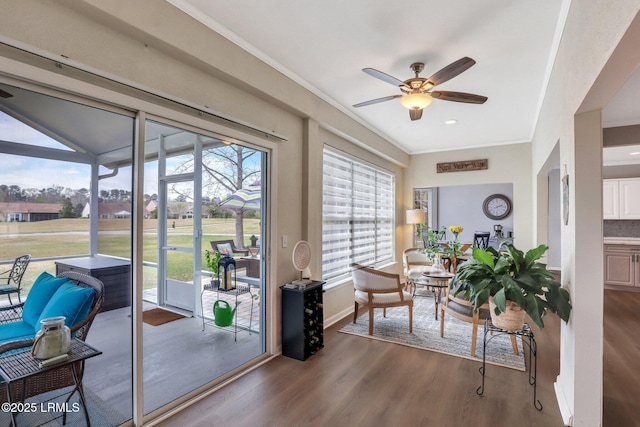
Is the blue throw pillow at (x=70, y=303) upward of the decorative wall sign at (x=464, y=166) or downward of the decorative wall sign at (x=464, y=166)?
downward

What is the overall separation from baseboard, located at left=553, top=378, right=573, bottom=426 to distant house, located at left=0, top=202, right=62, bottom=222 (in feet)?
11.2

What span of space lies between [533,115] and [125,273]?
514cm

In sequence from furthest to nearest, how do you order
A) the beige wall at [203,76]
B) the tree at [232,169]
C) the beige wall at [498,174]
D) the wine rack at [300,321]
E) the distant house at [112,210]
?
the beige wall at [498,174] < the wine rack at [300,321] < the tree at [232,169] < the distant house at [112,210] < the beige wall at [203,76]

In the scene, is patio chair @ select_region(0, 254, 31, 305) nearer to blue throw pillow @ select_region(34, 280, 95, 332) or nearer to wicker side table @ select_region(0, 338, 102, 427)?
blue throw pillow @ select_region(34, 280, 95, 332)

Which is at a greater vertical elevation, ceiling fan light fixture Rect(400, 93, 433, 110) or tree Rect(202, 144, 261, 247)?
ceiling fan light fixture Rect(400, 93, 433, 110)

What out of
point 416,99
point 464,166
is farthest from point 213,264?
point 464,166

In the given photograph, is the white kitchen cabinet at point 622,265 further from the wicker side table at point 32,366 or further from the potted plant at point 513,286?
the wicker side table at point 32,366

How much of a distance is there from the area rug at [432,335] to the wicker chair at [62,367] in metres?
2.70

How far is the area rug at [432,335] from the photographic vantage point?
10.6 ft

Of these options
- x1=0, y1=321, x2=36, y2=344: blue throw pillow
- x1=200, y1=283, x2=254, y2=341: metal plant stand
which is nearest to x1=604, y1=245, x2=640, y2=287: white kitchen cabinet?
x1=200, y1=283, x2=254, y2=341: metal plant stand

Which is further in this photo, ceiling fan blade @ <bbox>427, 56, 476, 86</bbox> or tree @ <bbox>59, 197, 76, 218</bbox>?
ceiling fan blade @ <bbox>427, 56, 476, 86</bbox>

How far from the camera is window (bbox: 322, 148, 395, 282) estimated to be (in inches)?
169

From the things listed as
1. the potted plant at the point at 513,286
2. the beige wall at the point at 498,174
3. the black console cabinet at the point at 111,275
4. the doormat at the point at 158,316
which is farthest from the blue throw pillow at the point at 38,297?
the beige wall at the point at 498,174

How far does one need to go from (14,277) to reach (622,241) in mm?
8756
